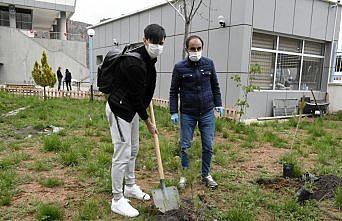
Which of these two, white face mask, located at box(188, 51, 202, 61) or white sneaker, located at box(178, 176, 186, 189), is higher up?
white face mask, located at box(188, 51, 202, 61)

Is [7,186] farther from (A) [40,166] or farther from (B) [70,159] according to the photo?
(B) [70,159]

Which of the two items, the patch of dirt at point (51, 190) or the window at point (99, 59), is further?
the window at point (99, 59)

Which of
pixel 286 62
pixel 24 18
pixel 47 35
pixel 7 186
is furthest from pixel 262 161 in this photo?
pixel 24 18

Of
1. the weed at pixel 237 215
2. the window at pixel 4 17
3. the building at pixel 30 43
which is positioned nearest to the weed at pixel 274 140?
the weed at pixel 237 215

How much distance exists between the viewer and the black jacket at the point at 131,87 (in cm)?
260

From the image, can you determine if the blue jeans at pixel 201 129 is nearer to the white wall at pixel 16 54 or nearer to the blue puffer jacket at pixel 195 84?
the blue puffer jacket at pixel 195 84

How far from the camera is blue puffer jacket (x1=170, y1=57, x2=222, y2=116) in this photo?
343 cm

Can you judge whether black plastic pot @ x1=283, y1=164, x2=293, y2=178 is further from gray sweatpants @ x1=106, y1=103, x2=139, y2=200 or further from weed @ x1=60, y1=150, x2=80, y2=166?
weed @ x1=60, y1=150, x2=80, y2=166

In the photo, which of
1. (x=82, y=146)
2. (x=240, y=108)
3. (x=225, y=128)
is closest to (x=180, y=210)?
(x=82, y=146)

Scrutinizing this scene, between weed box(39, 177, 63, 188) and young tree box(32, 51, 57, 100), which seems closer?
weed box(39, 177, 63, 188)

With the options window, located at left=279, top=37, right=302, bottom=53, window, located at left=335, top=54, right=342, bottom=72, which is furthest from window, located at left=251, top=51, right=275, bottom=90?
window, located at left=335, top=54, right=342, bottom=72

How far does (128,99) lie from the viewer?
2.71 metres

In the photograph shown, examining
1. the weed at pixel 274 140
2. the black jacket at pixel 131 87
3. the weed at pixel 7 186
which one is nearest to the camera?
the black jacket at pixel 131 87

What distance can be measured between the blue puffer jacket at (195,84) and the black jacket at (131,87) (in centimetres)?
72
